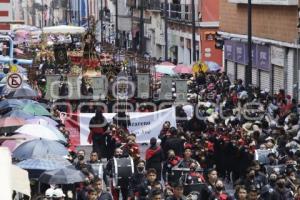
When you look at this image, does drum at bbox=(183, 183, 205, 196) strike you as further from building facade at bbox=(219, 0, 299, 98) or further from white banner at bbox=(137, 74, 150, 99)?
building facade at bbox=(219, 0, 299, 98)

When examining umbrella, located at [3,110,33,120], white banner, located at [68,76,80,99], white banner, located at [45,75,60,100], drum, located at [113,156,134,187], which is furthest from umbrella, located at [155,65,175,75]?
drum, located at [113,156,134,187]

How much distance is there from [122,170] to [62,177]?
2632 millimetres

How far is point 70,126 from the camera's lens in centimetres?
3161

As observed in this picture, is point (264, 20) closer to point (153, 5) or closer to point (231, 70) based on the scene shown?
point (231, 70)

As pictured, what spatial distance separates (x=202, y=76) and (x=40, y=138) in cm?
2516

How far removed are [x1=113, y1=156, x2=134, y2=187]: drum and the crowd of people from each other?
2.7 inches

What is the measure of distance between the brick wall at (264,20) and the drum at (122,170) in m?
23.7

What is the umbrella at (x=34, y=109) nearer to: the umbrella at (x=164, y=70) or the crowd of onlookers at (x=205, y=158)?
the crowd of onlookers at (x=205, y=158)

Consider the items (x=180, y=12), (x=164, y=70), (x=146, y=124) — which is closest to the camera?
(x=146, y=124)

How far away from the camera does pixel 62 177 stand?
18.8m

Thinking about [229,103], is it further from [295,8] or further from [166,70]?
[166,70]

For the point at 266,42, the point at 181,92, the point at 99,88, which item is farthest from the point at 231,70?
the point at 181,92

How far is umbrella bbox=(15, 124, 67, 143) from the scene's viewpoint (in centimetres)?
2380

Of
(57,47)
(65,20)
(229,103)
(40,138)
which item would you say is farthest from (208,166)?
(65,20)
